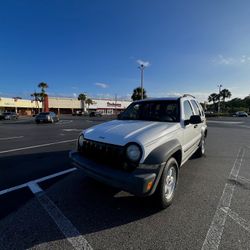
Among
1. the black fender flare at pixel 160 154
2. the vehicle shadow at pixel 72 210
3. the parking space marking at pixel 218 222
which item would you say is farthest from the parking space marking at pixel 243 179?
the vehicle shadow at pixel 72 210

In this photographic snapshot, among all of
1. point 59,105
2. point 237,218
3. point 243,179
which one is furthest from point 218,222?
point 59,105

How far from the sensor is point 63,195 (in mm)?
3912

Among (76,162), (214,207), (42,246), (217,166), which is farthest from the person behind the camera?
(217,166)

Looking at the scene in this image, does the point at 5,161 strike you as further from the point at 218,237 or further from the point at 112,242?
the point at 218,237

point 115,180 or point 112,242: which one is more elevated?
point 115,180

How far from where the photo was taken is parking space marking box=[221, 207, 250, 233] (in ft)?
9.67

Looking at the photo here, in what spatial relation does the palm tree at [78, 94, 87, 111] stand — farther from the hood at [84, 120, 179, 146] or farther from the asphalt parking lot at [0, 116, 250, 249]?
the hood at [84, 120, 179, 146]

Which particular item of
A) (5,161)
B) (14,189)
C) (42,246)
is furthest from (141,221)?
(5,161)

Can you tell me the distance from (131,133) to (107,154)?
0.53 m

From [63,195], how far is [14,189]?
1.09 meters

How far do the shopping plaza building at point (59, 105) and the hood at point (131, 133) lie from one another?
64120 mm

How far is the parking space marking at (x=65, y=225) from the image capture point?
255 cm

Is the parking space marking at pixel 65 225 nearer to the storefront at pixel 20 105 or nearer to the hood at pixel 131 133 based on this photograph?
the hood at pixel 131 133

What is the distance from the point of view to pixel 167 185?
11.5 feet
